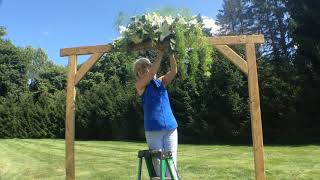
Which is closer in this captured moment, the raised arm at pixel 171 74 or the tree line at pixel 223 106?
the raised arm at pixel 171 74

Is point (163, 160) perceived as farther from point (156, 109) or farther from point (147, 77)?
point (147, 77)

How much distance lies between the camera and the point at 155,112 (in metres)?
5.53

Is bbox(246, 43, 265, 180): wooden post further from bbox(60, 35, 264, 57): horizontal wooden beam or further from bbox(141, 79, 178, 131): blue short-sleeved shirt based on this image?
bbox(141, 79, 178, 131): blue short-sleeved shirt

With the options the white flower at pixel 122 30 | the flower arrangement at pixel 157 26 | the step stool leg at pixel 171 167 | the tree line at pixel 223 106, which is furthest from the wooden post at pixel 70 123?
the tree line at pixel 223 106

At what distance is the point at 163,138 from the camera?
5.51 m

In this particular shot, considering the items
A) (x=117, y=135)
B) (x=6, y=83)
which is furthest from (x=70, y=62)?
(x=6, y=83)

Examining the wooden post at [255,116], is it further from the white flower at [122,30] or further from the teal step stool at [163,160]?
the white flower at [122,30]

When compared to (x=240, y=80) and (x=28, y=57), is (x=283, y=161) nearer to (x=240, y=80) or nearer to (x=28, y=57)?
(x=240, y=80)

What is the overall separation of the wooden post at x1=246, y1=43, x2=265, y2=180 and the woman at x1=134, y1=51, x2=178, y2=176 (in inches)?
47.0

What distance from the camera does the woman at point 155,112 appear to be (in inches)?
216

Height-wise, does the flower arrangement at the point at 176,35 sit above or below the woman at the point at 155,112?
above

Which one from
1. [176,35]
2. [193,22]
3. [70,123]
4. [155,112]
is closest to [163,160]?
[155,112]

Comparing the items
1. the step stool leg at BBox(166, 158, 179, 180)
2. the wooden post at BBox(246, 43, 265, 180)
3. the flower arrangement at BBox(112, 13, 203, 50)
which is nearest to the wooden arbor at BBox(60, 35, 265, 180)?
the wooden post at BBox(246, 43, 265, 180)

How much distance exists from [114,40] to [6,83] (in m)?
43.2
